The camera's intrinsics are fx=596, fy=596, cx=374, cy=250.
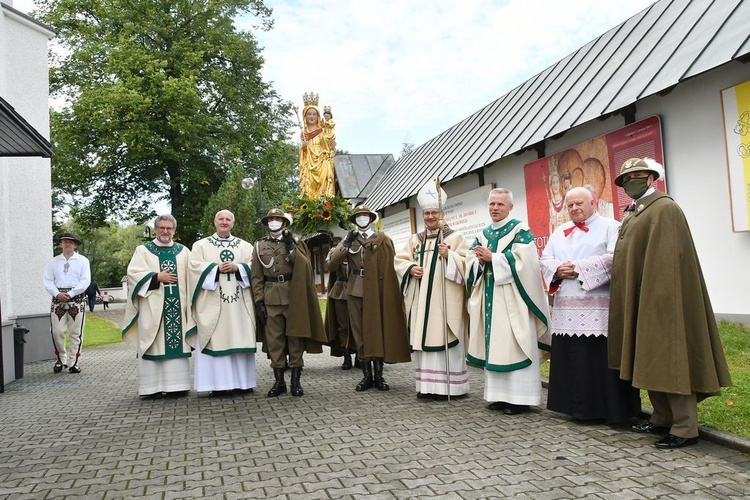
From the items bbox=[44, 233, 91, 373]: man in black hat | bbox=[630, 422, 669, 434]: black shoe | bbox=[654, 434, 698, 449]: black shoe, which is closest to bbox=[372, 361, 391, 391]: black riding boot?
bbox=[630, 422, 669, 434]: black shoe

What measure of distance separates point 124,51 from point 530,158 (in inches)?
708

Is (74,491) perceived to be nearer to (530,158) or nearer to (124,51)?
(530,158)

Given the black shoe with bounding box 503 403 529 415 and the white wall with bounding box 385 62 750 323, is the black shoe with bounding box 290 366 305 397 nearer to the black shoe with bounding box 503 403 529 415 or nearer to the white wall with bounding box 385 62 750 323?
the black shoe with bounding box 503 403 529 415

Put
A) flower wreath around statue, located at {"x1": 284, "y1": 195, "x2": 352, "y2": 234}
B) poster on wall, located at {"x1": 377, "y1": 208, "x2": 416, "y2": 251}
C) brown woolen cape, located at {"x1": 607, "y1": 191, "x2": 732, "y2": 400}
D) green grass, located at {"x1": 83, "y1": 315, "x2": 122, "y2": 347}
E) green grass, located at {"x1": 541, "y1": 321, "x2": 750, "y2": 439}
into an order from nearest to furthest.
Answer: brown woolen cape, located at {"x1": 607, "y1": 191, "x2": 732, "y2": 400}
green grass, located at {"x1": 541, "y1": 321, "x2": 750, "y2": 439}
green grass, located at {"x1": 83, "y1": 315, "x2": 122, "y2": 347}
poster on wall, located at {"x1": 377, "y1": 208, "x2": 416, "y2": 251}
flower wreath around statue, located at {"x1": 284, "y1": 195, "x2": 352, "y2": 234}

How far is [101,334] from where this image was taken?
16.9 m

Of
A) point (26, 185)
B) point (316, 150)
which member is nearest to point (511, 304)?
point (26, 185)

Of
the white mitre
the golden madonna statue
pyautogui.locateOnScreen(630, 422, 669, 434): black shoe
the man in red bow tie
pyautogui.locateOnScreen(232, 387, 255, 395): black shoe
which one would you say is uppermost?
the golden madonna statue

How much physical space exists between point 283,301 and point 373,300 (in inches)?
41.3

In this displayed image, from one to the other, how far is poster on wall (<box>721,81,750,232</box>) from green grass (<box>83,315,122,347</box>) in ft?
43.5

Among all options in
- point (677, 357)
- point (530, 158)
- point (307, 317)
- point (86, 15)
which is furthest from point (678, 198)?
point (86, 15)

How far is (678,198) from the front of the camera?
8.20 meters

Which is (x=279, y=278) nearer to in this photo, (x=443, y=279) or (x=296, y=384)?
(x=296, y=384)

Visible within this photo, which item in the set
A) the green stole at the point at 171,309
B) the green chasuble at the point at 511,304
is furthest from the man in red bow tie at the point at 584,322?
the green stole at the point at 171,309

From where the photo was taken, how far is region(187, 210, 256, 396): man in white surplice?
6.98 metres
